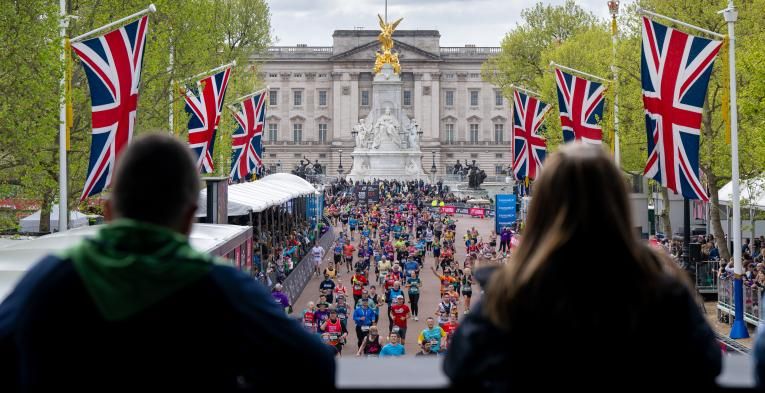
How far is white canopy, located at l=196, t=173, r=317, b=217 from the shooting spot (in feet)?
86.1

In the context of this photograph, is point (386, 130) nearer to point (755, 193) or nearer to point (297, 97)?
point (297, 97)

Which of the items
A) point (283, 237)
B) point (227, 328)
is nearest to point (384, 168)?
point (283, 237)

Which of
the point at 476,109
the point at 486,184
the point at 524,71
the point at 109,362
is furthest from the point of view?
the point at 476,109

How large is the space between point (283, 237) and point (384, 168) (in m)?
57.2

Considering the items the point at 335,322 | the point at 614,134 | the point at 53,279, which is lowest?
the point at 335,322

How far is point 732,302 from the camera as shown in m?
23.6

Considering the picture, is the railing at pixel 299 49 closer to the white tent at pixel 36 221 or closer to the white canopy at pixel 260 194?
the white canopy at pixel 260 194

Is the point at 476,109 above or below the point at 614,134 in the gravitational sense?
above

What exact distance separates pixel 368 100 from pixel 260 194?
332ft

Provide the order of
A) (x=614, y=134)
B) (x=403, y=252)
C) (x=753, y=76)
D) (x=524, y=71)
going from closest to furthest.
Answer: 1. (x=753, y=76)
2. (x=614, y=134)
3. (x=403, y=252)
4. (x=524, y=71)

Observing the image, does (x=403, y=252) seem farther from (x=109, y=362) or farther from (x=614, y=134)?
(x=109, y=362)

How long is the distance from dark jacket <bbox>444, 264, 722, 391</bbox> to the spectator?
0.45m

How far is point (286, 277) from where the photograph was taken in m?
29.6

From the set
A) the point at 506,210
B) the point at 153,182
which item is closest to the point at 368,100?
the point at 506,210
